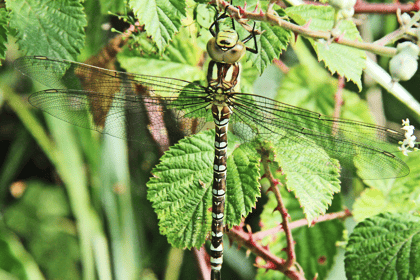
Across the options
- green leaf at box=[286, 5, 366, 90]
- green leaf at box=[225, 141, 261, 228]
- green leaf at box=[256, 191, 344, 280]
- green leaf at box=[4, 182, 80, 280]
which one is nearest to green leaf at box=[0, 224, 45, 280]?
green leaf at box=[4, 182, 80, 280]

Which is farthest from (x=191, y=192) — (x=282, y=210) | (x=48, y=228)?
(x=48, y=228)

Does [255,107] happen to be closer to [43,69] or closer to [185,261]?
[43,69]

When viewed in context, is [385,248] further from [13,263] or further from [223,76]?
[13,263]

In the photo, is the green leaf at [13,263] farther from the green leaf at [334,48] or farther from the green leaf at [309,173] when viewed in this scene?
the green leaf at [334,48]

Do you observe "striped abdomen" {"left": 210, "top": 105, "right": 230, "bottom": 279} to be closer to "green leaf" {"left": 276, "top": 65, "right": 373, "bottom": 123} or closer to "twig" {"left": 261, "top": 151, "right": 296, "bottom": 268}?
"twig" {"left": 261, "top": 151, "right": 296, "bottom": 268}

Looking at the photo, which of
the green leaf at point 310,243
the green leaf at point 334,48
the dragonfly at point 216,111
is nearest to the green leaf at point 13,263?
the dragonfly at point 216,111

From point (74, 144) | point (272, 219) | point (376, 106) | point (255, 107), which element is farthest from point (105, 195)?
point (376, 106)

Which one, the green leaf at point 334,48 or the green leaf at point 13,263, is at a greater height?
the green leaf at point 334,48
